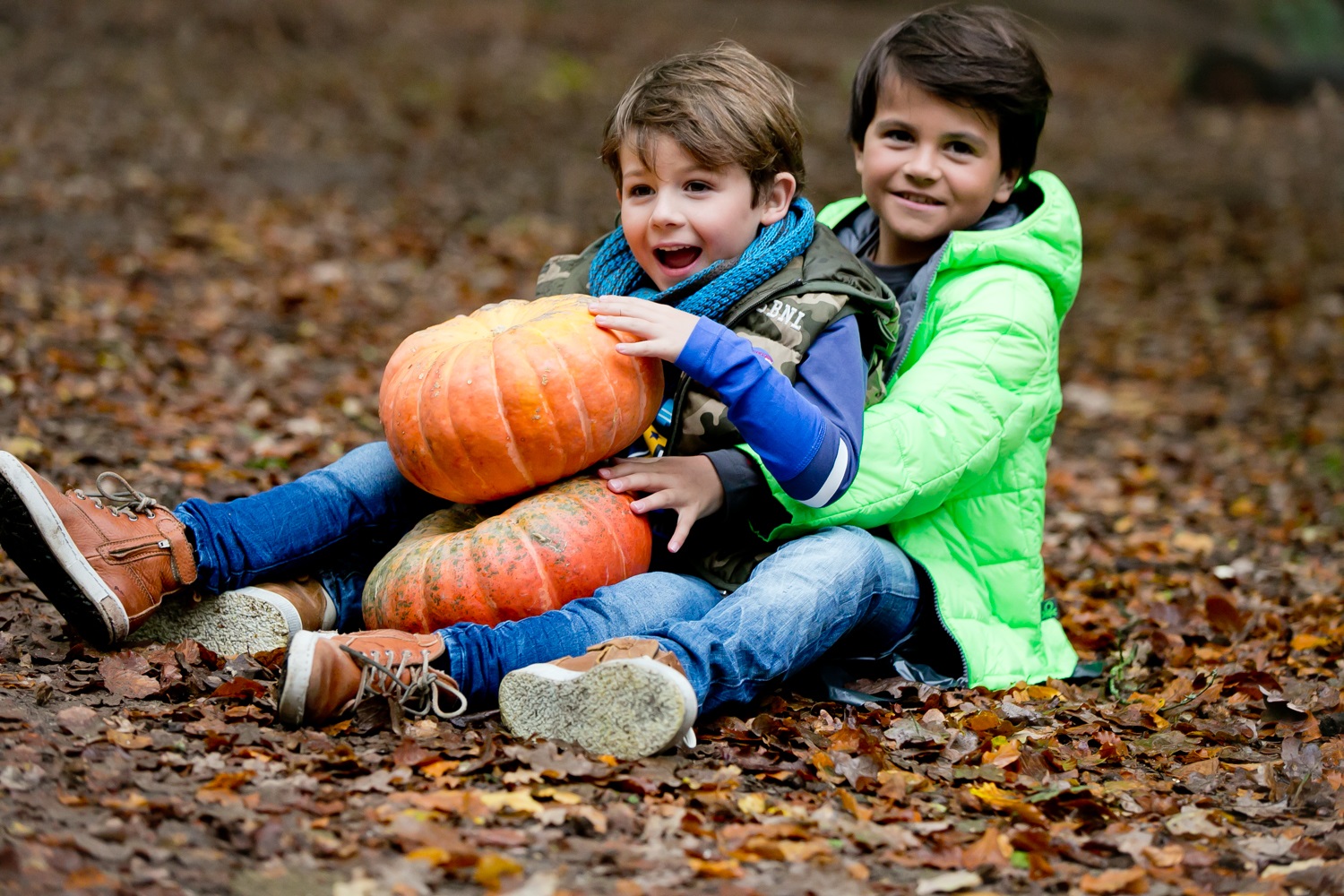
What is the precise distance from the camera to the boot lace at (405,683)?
314 cm

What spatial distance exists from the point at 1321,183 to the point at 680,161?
1101 centimetres

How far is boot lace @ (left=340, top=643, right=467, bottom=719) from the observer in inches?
124

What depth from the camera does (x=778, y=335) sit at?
3584mm

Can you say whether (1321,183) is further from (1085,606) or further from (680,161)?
(680,161)

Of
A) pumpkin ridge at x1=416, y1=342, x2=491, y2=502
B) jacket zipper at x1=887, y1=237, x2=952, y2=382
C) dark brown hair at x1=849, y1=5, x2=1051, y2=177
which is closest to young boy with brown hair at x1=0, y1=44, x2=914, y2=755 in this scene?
jacket zipper at x1=887, y1=237, x2=952, y2=382

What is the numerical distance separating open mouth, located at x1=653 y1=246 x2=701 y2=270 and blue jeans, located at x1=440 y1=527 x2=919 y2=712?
87 centimetres

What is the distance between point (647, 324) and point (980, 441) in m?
1.09

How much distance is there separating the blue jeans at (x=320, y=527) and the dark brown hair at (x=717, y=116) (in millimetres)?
1181

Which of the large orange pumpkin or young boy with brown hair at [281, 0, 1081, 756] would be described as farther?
the large orange pumpkin

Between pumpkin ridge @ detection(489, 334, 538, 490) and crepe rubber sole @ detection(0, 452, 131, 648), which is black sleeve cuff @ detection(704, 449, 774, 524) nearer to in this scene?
pumpkin ridge @ detection(489, 334, 538, 490)

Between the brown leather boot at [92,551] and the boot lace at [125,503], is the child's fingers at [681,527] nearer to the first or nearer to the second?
A: the brown leather boot at [92,551]

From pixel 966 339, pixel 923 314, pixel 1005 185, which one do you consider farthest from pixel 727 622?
pixel 1005 185

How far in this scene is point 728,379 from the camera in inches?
131

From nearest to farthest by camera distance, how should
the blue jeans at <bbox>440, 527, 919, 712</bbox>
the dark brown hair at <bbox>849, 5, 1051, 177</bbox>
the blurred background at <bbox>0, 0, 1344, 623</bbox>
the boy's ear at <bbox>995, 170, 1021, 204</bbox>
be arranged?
the blue jeans at <bbox>440, 527, 919, 712</bbox> < the dark brown hair at <bbox>849, 5, 1051, 177</bbox> < the boy's ear at <bbox>995, 170, 1021, 204</bbox> < the blurred background at <bbox>0, 0, 1344, 623</bbox>
